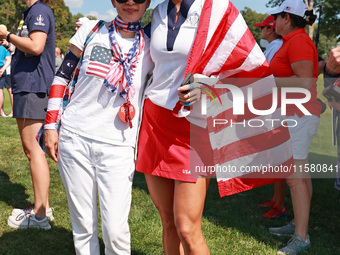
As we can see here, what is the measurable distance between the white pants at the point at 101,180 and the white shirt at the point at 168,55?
442mm

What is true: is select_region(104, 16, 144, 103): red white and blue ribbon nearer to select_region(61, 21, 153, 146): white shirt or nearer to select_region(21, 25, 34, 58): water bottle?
select_region(61, 21, 153, 146): white shirt

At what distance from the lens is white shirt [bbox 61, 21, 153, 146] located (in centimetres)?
248

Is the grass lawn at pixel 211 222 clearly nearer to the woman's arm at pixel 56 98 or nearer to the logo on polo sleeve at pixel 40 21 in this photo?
the woman's arm at pixel 56 98

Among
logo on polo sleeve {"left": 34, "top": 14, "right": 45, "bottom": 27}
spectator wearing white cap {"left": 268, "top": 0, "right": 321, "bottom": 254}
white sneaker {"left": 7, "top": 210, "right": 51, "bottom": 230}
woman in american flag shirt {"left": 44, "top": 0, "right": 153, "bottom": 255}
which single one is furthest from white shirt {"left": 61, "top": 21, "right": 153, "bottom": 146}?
white sneaker {"left": 7, "top": 210, "right": 51, "bottom": 230}

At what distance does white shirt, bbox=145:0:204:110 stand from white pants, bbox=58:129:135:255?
442mm

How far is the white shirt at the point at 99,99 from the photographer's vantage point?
2.48m

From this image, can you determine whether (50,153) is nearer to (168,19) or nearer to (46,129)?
(46,129)

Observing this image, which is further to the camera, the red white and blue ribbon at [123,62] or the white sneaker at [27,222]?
the white sneaker at [27,222]

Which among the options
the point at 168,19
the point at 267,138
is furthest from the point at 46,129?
the point at 267,138

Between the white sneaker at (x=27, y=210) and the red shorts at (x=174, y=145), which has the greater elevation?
the red shorts at (x=174, y=145)

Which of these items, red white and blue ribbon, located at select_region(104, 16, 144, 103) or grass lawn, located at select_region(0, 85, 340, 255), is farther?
grass lawn, located at select_region(0, 85, 340, 255)

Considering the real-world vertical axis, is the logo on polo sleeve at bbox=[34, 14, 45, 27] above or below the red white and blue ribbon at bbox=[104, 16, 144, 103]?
above

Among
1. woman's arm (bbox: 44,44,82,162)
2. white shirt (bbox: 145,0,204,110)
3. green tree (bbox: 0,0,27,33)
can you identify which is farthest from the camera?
green tree (bbox: 0,0,27,33)

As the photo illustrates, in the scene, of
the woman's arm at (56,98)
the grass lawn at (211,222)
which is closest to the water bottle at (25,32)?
the woman's arm at (56,98)
